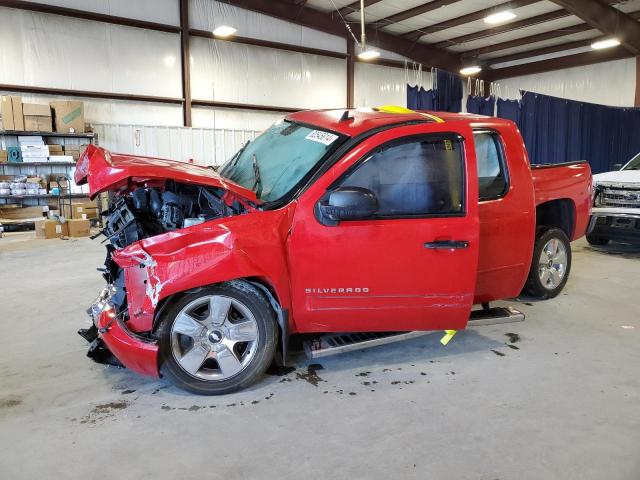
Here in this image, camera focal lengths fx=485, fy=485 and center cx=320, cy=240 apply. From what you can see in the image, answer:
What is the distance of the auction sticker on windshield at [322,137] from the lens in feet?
Result: 10.3

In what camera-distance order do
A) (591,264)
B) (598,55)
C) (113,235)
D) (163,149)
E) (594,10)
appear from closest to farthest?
(113,235)
(591,264)
(594,10)
(163,149)
(598,55)

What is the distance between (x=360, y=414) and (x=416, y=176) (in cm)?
146

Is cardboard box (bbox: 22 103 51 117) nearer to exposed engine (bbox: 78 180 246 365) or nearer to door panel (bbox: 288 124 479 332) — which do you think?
exposed engine (bbox: 78 180 246 365)

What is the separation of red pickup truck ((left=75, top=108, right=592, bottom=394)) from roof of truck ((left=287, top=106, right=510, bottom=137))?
0.06ft

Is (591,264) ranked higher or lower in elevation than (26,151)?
lower

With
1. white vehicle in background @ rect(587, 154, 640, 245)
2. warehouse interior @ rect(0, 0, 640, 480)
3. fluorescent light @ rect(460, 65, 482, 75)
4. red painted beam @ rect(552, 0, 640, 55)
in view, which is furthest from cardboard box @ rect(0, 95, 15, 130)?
fluorescent light @ rect(460, 65, 482, 75)

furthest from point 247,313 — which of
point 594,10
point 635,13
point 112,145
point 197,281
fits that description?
point 635,13

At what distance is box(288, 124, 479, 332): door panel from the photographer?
2.87 meters

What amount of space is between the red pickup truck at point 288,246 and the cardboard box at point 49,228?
6923 mm

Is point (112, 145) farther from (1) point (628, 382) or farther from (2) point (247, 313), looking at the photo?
(1) point (628, 382)

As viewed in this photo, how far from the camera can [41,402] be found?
2785mm

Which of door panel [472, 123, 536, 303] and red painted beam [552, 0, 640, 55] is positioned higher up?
red painted beam [552, 0, 640, 55]

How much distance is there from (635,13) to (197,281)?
1502 cm

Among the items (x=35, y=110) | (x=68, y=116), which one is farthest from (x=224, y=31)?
(x=35, y=110)
